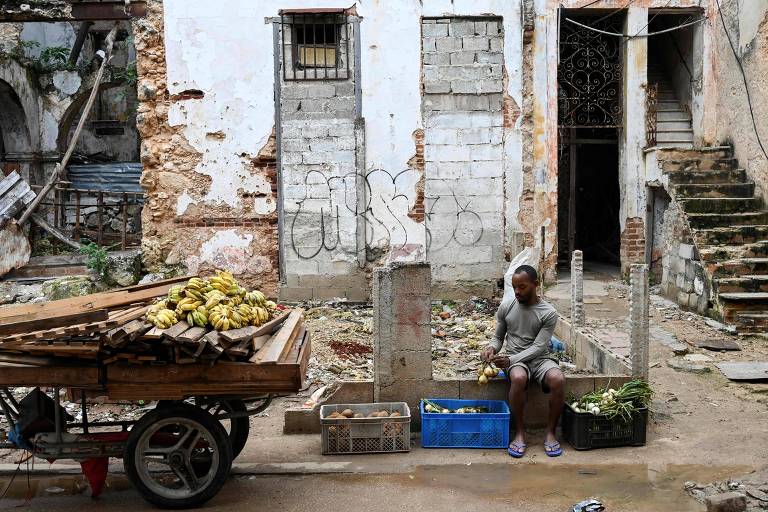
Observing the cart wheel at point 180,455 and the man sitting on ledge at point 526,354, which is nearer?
the cart wheel at point 180,455

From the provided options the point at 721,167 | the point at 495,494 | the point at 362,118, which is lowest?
the point at 495,494

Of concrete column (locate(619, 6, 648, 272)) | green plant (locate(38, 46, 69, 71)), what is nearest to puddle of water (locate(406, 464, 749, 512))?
concrete column (locate(619, 6, 648, 272))

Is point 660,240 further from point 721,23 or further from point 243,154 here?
point 243,154

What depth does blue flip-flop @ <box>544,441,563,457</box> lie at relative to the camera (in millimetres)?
5988

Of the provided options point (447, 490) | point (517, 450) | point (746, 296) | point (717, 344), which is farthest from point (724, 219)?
point (447, 490)

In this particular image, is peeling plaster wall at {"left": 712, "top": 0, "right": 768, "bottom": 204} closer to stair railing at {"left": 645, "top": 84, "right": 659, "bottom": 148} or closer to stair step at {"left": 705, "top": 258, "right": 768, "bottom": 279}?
stair railing at {"left": 645, "top": 84, "right": 659, "bottom": 148}

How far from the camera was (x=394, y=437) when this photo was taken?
241 inches

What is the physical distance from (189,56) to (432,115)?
14.0ft

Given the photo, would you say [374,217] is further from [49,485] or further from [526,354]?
[49,485]

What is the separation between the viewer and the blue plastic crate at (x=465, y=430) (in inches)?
243

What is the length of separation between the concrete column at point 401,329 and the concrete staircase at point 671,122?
896 centimetres

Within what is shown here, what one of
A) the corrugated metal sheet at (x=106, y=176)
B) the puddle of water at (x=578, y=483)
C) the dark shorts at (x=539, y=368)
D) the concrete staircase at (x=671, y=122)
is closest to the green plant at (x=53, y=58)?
the corrugated metal sheet at (x=106, y=176)

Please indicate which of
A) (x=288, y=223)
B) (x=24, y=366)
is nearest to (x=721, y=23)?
(x=288, y=223)

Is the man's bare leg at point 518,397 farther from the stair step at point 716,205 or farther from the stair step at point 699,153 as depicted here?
the stair step at point 699,153
